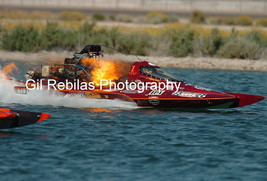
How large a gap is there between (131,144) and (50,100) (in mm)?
6410

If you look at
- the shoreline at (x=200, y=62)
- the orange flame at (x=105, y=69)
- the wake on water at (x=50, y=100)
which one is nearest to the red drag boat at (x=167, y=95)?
the wake on water at (x=50, y=100)

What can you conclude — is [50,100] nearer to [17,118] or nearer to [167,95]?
[167,95]

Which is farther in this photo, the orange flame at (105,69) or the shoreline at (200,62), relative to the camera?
the shoreline at (200,62)

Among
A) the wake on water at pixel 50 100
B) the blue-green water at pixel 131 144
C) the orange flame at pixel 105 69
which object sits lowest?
the blue-green water at pixel 131 144

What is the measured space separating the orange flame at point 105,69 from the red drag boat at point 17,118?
533 centimetres

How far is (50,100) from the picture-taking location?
68.6 feet

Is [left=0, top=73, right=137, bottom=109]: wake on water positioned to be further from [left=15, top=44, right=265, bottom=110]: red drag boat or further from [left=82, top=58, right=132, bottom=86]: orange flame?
[left=82, top=58, right=132, bottom=86]: orange flame

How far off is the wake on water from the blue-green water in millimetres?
35

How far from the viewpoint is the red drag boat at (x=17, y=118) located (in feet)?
51.3

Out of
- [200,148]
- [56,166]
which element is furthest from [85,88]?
[56,166]

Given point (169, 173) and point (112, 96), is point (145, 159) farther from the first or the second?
point (112, 96)

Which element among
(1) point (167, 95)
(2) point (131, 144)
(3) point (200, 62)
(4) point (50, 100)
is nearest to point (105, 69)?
(4) point (50, 100)

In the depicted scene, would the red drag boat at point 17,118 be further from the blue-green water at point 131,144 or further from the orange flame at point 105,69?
the orange flame at point 105,69

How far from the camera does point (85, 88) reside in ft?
67.9
